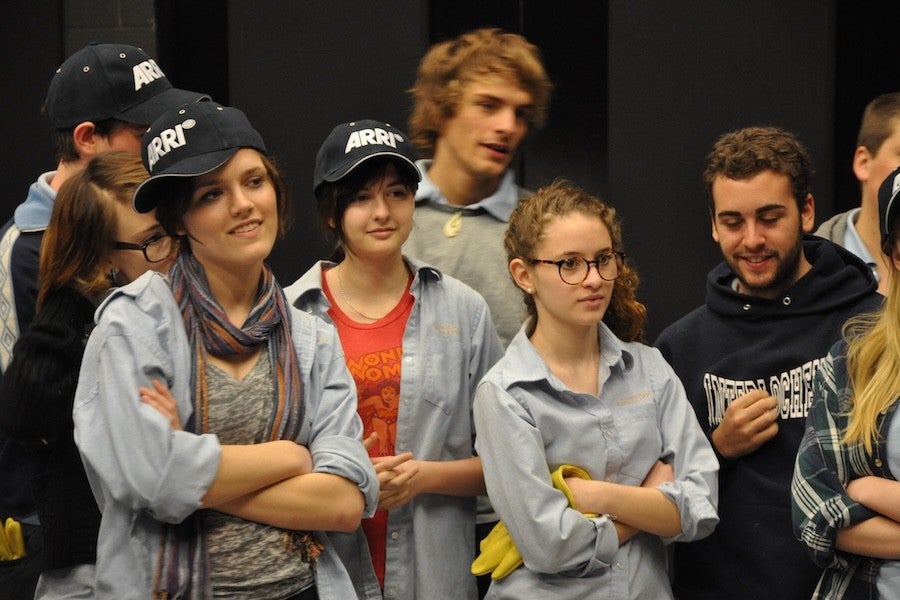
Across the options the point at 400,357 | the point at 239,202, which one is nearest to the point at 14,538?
the point at 400,357

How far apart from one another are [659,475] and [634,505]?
13cm

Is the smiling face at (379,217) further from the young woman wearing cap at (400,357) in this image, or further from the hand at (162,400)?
the hand at (162,400)

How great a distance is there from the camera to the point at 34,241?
3305 mm

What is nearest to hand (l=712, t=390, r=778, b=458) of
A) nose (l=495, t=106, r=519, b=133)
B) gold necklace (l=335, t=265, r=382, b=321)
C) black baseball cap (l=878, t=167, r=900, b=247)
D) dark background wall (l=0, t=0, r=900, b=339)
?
black baseball cap (l=878, t=167, r=900, b=247)

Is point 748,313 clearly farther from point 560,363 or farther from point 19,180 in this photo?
point 19,180

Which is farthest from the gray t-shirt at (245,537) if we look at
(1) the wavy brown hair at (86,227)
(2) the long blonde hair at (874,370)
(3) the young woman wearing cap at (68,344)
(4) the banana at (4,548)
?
(2) the long blonde hair at (874,370)

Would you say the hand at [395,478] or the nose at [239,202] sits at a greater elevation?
the nose at [239,202]

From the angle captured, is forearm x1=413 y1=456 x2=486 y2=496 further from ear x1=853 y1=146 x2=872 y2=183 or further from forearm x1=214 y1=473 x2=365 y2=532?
ear x1=853 y1=146 x2=872 y2=183

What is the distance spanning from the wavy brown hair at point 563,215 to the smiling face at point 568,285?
2 centimetres

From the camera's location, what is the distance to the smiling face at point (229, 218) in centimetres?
271

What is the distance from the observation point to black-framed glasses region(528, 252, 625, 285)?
9.99 feet

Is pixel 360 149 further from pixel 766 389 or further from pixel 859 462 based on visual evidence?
pixel 859 462

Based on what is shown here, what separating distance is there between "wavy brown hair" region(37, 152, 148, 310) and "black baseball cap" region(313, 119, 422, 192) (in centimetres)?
43

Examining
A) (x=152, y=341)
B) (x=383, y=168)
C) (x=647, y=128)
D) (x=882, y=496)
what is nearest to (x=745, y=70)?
(x=647, y=128)
